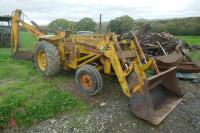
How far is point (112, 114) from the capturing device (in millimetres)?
4887

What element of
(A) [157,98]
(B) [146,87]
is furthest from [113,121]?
(A) [157,98]

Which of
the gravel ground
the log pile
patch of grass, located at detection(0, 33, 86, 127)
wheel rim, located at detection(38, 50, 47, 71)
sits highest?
the log pile

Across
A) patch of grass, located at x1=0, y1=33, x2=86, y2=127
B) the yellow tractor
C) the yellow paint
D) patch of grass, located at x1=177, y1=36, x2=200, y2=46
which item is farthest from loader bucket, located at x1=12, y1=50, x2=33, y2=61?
patch of grass, located at x1=177, y1=36, x2=200, y2=46

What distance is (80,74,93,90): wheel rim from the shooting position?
17.9 ft

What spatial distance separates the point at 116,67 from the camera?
16.7 ft

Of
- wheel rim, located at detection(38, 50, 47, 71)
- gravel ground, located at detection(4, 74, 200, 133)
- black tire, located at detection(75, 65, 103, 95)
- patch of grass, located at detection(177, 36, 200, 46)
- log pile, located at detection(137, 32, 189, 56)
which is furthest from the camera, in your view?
patch of grass, located at detection(177, 36, 200, 46)

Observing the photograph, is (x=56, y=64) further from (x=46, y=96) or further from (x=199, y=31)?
(x=199, y=31)

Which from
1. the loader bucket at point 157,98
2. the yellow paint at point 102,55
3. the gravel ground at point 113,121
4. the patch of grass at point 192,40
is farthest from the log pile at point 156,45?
the patch of grass at point 192,40

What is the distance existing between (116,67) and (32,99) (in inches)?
71.4

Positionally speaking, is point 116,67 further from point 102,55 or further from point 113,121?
point 113,121

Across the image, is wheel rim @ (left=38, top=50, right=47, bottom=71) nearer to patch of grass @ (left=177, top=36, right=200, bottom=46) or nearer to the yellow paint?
the yellow paint

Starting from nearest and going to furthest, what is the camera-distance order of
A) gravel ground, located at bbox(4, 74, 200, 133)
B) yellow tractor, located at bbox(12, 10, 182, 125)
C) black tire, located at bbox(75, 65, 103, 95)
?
gravel ground, located at bbox(4, 74, 200, 133) → yellow tractor, located at bbox(12, 10, 182, 125) → black tire, located at bbox(75, 65, 103, 95)

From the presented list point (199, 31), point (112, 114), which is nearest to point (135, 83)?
point (112, 114)

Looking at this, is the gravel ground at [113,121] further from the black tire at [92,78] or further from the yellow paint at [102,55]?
the yellow paint at [102,55]
